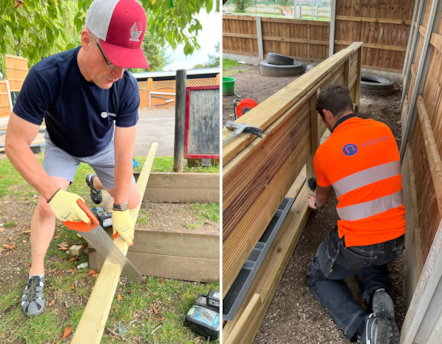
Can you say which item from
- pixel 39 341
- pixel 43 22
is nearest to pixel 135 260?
pixel 39 341

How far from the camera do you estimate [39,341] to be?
2076mm

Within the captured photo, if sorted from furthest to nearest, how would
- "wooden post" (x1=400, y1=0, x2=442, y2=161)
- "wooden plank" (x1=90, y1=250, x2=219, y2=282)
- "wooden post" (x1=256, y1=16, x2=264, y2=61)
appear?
1. "wooden post" (x1=256, y1=16, x2=264, y2=61)
2. "wooden post" (x1=400, y1=0, x2=442, y2=161)
3. "wooden plank" (x1=90, y1=250, x2=219, y2=282)

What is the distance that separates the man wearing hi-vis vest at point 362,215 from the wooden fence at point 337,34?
22.3 feet

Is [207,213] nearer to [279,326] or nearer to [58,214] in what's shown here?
[279,326]

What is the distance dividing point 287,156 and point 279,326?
1050mm

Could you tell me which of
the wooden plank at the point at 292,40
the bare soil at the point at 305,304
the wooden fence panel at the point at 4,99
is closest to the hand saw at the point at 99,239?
the bare soil at the point at 305,304

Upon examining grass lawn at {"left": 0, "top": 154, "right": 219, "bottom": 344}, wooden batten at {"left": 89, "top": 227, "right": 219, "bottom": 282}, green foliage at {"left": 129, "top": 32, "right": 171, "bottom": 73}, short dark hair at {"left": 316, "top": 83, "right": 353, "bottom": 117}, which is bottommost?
grass lawn at {"left": 0, "top": 154, "right": 219, "bottom": 344}

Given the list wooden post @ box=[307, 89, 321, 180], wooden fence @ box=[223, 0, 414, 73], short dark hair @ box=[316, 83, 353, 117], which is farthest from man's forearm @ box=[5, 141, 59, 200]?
wooden fence @ box=[223, 0, 414, 73]

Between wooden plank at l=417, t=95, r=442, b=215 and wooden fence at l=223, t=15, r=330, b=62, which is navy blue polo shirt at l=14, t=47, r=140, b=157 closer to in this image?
wooden plank at l=417, t=95, r=442, b=215

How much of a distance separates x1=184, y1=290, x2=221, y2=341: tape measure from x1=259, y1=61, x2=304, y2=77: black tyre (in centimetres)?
788

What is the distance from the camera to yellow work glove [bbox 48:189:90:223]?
5.46ft

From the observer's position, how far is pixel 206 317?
2211 mm

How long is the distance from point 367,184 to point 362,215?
181 millimetres

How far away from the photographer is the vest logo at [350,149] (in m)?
2.00
